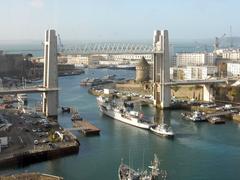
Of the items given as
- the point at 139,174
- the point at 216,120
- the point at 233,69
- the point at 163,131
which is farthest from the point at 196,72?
the point at 139,174

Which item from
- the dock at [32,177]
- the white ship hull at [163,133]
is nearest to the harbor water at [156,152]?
the white ship hull at [163,133]

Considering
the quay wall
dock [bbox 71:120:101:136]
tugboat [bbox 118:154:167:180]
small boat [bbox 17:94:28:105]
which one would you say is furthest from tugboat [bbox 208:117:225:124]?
small boat [bbox 17:94:28:105]

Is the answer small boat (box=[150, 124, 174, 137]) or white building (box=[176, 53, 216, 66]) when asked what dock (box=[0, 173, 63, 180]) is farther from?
white building (box=[176, 53, 216, 66])

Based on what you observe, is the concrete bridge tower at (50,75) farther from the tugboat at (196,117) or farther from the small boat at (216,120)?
the small boat at (216,120)

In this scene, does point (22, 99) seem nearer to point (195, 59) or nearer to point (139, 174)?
point (139, 174)

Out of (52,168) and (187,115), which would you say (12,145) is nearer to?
(52,168)

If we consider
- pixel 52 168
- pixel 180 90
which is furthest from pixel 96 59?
pixel 52 168
